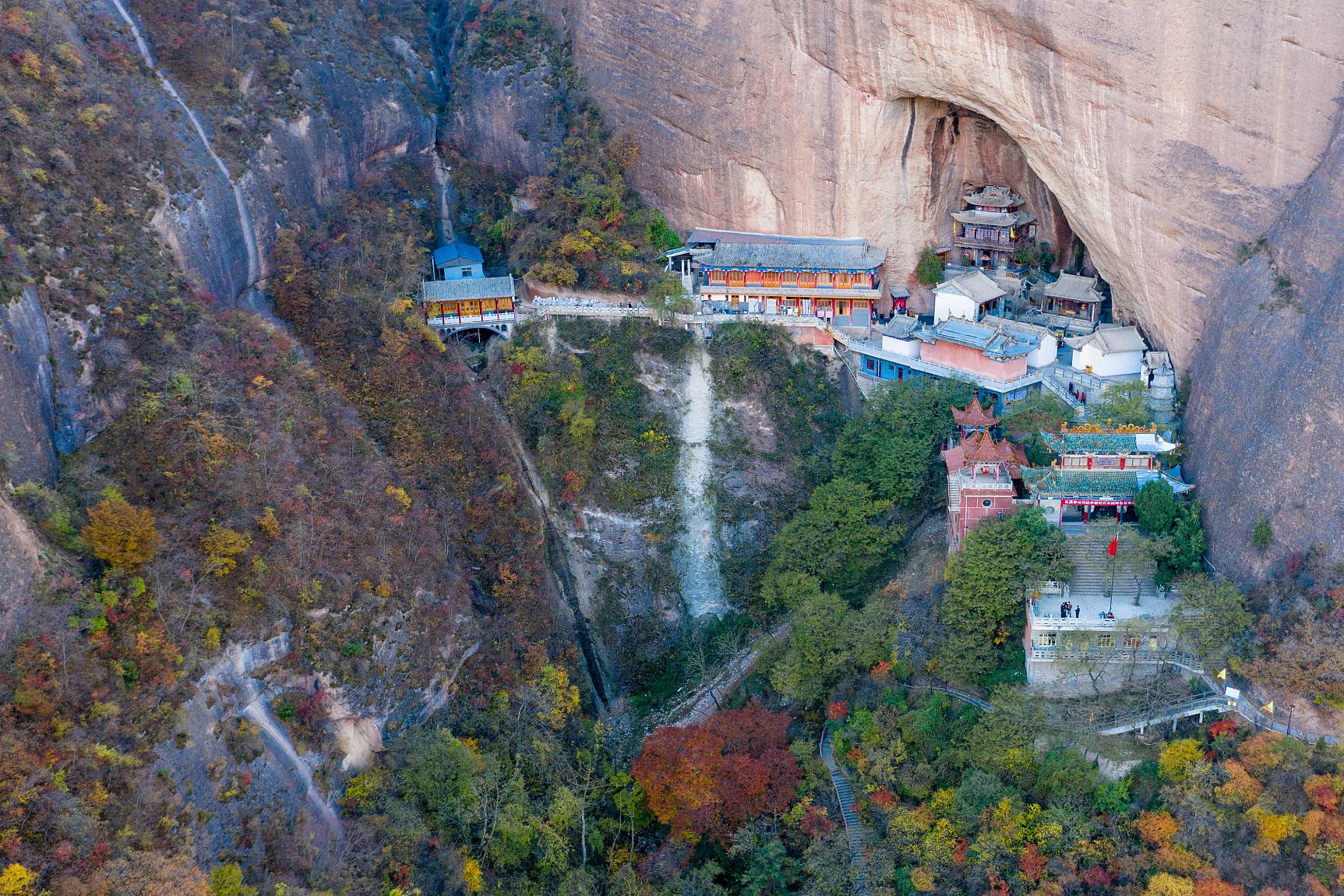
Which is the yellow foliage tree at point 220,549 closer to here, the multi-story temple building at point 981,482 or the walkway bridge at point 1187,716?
the multi-story temple building at point 981,482

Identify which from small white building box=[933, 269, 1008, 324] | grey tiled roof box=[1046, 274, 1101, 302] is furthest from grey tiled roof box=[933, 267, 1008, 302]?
grey tiled roof box=[1046, 274, 1101, 302]

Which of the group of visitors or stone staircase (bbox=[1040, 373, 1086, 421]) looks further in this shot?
the group of visitors

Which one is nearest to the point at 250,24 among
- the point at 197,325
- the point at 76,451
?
the point at 197,325

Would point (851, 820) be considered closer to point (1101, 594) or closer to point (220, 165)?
point (1101, 594)

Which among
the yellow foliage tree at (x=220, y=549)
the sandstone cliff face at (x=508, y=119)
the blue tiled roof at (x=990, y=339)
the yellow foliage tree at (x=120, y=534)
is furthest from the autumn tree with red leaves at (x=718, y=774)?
the sandstone cliff face at (x=508, y=119)

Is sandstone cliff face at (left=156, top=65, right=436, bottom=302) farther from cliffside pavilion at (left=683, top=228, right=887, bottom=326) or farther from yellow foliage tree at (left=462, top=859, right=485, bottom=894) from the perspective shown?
yellow foliage tree at (left=462, top=859, right=485, bottom=894)

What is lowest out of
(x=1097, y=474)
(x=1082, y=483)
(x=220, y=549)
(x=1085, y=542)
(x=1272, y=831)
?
(x=1272, y=831)

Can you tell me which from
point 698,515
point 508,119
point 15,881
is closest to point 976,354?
point 698,515
